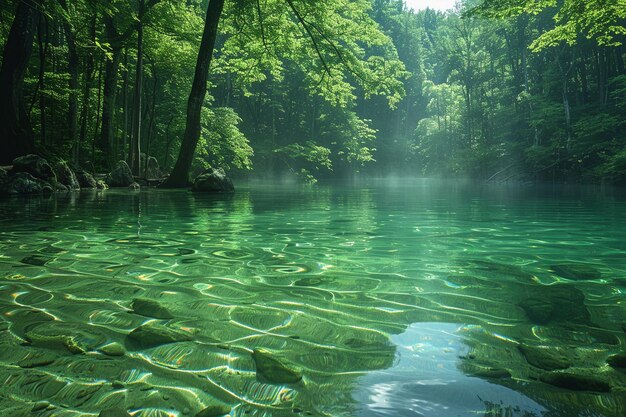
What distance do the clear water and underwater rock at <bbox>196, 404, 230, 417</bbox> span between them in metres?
0.02

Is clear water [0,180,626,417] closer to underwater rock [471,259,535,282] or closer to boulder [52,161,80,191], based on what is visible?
underwater rock [471,259,535,282]

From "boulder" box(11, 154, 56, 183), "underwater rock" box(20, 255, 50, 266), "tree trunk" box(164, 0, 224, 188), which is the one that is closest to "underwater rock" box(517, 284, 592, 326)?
"underwater rock" box(20, 255, 50, 266)

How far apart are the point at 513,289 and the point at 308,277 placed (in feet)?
4.20

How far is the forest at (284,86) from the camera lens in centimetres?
1328

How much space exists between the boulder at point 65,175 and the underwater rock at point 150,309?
1268 cm

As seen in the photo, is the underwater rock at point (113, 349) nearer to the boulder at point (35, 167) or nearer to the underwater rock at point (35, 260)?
the underwater rock at point (35, 260)

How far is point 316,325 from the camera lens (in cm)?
204

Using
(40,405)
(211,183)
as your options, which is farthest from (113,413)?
(211,183)

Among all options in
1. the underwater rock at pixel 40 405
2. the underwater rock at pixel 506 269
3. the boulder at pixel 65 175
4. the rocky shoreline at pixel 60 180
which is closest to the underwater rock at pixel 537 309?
the underwater rock at pixel 506 269

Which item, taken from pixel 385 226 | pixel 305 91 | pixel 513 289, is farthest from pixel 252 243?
pixel 305 91

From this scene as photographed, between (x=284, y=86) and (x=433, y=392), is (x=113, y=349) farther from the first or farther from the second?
(x=284, y=86)

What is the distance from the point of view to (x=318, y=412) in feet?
4.20

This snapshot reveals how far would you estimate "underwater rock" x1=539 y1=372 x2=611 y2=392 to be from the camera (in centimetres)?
141

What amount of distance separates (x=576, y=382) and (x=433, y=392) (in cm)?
47
